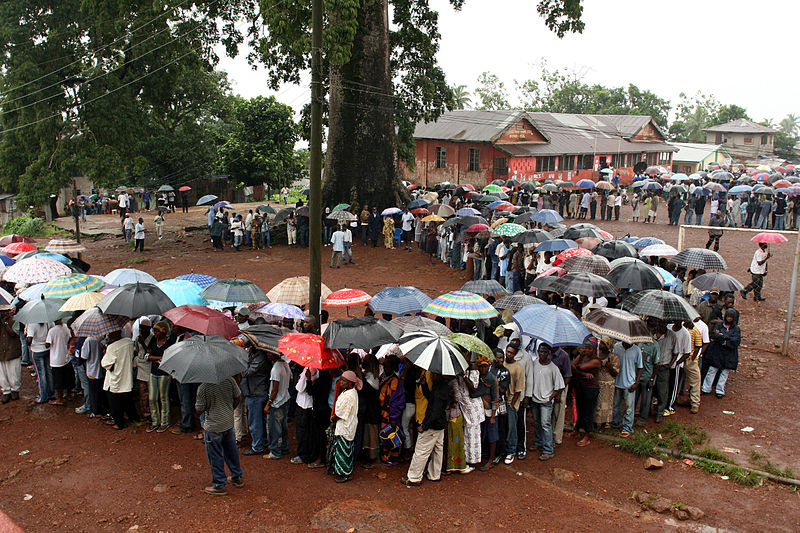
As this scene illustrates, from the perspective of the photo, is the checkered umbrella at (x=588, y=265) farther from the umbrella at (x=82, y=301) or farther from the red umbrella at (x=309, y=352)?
the umbrella at (x=82, y=301)

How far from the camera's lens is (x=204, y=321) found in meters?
7.80

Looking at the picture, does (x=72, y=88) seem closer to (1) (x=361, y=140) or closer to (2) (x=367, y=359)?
(1) (x=361, y=140)

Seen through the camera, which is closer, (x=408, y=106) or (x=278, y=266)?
(x=278, y=266)

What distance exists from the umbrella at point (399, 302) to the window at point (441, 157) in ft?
113

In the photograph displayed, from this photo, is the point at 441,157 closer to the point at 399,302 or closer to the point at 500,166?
the point at 500,166

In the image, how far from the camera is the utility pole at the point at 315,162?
8984mm

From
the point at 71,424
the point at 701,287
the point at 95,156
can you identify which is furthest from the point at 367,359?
the point at 95,156

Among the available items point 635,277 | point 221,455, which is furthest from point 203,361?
point 635,277

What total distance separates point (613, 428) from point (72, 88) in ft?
66.9

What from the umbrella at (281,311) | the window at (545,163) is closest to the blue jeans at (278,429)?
the umbrella at (281,311)

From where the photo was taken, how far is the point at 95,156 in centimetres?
2070

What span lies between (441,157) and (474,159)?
271 centimetres

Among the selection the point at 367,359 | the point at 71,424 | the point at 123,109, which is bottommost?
the point at 71,424

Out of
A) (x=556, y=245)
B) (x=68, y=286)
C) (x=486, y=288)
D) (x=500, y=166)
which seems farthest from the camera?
(x=500, y=166)
